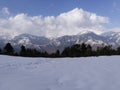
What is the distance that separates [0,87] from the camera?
816cm

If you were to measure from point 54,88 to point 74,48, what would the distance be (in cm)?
8716

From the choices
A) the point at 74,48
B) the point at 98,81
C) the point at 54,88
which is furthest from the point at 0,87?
the point at 74,48

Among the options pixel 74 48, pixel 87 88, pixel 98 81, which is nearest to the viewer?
pixel 87 88

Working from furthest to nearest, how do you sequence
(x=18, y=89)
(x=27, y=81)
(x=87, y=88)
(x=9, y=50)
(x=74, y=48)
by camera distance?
(x=74, y=48)
(x=9, y=50)
(x=27, y=81)
(x=87, y=88)
(x=18, y=89)

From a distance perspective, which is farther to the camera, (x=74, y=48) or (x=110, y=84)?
(x=74, y=48)

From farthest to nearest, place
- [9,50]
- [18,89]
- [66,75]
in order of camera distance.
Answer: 1. [9,50]
2. [66,75]
3. [18,89]

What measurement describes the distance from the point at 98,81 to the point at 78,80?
0.94 metres

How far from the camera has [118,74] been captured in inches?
440

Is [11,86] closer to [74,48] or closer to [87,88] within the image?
[87,88]

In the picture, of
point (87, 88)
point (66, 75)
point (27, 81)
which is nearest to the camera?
point (87, 88)

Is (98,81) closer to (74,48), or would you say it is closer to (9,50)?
(9,50)

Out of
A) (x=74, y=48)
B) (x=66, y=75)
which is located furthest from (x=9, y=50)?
(x=66, y=75)

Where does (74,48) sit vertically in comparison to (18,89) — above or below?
above

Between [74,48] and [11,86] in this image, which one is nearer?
[11,86]
